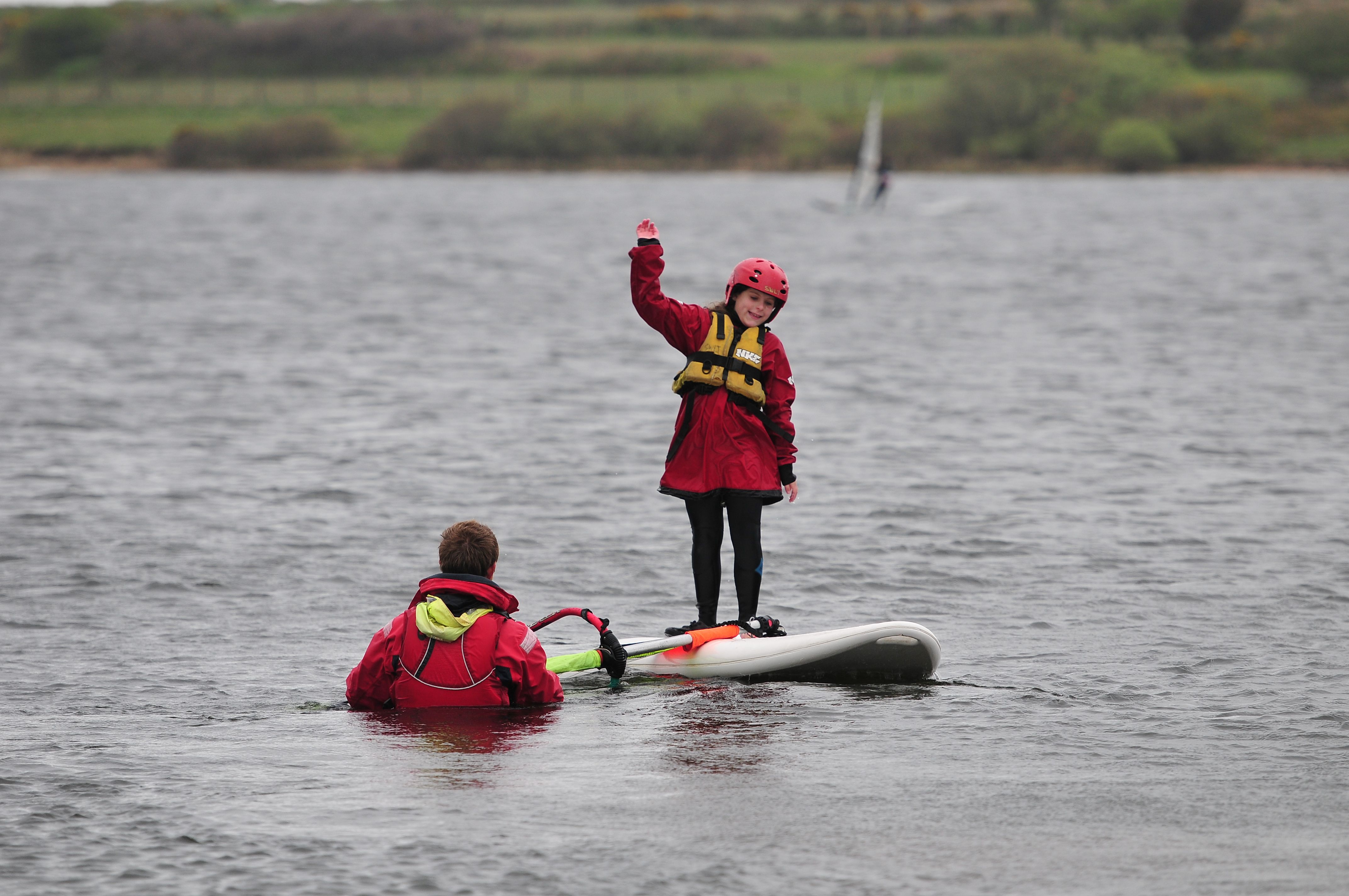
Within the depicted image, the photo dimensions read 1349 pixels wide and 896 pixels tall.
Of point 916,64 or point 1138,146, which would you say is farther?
point 916,64

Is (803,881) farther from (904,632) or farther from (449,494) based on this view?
(449,494)

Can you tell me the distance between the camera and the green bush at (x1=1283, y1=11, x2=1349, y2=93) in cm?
11900

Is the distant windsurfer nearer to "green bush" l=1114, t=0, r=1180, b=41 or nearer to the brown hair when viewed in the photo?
"green bush" l=1114, t=0, r=1180, b=41

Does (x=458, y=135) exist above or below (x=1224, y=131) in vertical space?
above

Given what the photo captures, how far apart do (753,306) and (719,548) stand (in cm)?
143

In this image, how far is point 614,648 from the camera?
9.08 meters

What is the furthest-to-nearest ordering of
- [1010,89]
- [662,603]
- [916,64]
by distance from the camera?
1. [916,64]
2. [1010,89]
3. [662,603]

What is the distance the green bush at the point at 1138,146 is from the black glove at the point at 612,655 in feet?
333

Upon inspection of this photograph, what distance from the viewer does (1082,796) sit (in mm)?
7246

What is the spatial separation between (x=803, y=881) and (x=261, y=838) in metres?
2.22

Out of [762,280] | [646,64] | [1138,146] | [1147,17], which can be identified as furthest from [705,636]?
[1147,17]

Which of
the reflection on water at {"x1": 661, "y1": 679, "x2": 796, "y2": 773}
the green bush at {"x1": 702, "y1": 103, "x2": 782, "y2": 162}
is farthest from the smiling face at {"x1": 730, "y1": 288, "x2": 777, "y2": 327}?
the green bush at {"x1": 702, "y1": 103, "x2": 782, "y2": 162}

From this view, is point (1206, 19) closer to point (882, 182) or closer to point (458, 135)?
point (458, 135)

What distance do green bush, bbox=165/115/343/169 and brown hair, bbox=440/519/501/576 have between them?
11274cm
